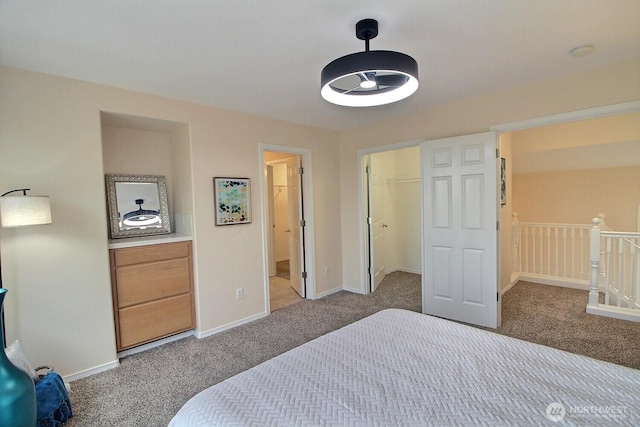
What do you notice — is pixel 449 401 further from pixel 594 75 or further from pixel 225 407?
pixel 594 75

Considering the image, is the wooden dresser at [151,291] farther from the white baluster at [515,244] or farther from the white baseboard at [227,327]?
the white baluster at [515,244]

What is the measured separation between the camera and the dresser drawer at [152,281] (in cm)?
272

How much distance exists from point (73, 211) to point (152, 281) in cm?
88

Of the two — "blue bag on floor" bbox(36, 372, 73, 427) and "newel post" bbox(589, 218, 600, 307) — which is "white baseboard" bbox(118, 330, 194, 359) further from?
"newel post" bbox(589, 218, 600, 307)

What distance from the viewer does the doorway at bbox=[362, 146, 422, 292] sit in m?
4.91

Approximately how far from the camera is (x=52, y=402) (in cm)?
186

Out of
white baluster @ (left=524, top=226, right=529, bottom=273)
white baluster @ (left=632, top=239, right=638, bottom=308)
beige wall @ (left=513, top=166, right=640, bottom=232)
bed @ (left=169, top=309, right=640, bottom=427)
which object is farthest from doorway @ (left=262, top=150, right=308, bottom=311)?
beige wall @ (left=513, top=166, right=640, bottom=232)

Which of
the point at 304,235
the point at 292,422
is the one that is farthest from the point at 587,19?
the point at 304,235

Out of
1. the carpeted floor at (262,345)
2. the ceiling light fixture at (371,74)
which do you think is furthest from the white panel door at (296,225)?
the ceiling light fixture at (371,74)

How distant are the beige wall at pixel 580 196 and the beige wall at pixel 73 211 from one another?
5.17 meters

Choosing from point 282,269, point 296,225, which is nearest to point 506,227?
point 296,225

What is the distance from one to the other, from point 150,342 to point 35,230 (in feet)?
4.50

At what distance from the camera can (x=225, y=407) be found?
44.5 inches

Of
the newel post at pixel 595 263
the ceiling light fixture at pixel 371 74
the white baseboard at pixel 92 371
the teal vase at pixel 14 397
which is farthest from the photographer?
the newel post at pixel 595 263
